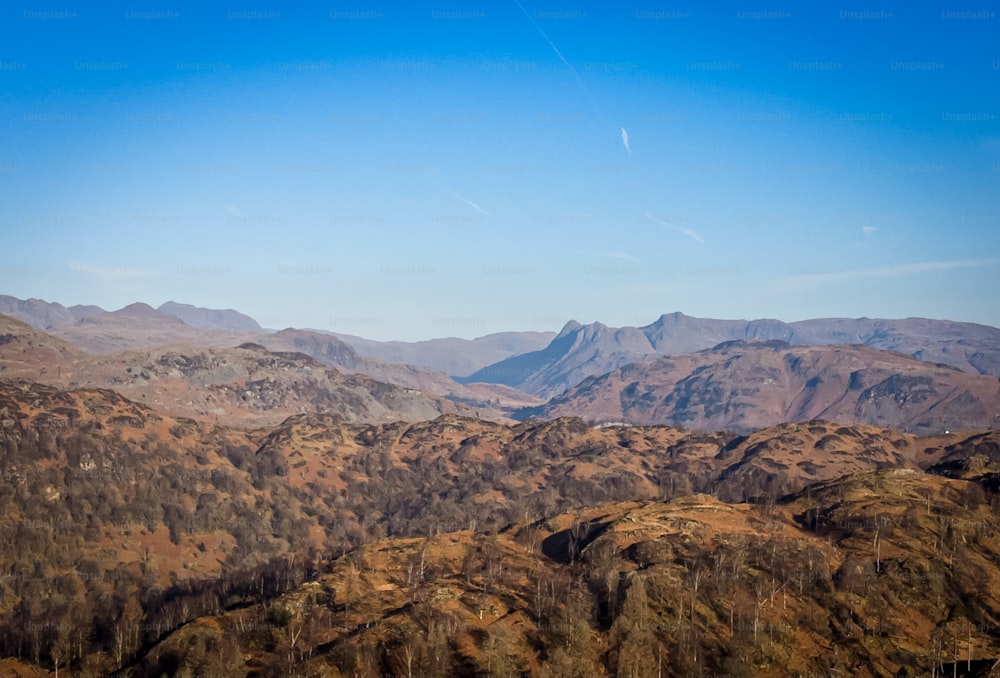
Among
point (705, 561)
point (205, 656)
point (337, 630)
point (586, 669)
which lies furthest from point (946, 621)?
point (205, 656)

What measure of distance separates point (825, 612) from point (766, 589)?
1115cm

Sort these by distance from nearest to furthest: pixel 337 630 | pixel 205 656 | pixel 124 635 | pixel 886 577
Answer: pixel 205 656
pixel 337 630
pixel 124 635
pixel 886 577

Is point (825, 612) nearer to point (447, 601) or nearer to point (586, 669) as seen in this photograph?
point (586, 669)

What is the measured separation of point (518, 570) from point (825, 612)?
2530 inches

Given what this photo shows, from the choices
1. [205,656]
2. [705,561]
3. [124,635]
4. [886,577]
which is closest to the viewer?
[205,656]

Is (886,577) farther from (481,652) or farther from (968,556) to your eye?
(481,652)

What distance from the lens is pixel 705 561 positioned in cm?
18975

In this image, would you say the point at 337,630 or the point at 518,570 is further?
the point at 518,570

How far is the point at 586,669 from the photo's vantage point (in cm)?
14162

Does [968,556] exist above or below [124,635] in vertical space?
above

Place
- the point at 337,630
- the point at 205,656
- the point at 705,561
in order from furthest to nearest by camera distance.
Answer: the point at 705,561
the point at 337,630
the point at 205,656

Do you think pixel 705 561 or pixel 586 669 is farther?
pixel 705 561

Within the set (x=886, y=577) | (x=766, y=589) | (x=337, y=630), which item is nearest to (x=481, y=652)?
(x=337, y=630)

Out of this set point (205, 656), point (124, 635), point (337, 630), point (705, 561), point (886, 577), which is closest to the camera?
point (205, 656)
